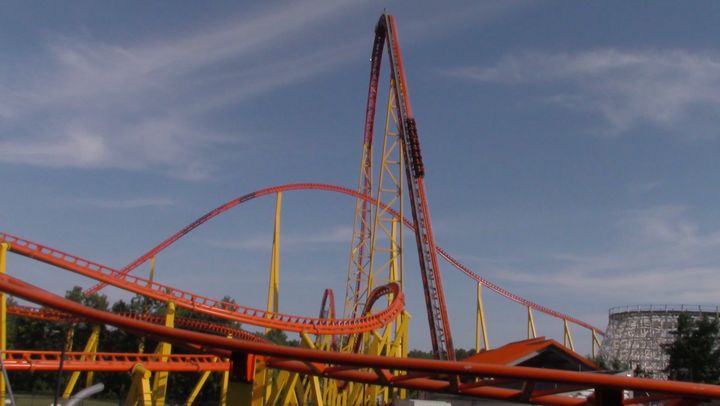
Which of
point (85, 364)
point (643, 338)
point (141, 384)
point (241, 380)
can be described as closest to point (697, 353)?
point (643, 338)

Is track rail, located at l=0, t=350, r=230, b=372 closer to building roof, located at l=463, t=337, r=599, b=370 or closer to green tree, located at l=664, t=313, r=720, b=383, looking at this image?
building roof, located at l=463, t=337, r=599, b=370

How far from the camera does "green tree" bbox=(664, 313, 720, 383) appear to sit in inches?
1137

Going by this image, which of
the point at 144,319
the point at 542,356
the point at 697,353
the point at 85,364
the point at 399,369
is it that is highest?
the point at 144,319

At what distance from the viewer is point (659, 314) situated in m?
37.4

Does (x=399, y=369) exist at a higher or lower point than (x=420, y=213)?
lower

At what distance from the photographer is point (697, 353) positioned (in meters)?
29.0

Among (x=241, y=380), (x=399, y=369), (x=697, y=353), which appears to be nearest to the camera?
(x=399, y=369)

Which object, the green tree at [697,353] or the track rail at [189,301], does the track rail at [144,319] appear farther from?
the green tree at [697,353]

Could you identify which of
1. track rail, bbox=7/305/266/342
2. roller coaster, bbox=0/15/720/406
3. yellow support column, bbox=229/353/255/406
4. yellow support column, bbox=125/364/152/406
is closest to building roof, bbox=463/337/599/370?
roller coaster, bbox=0/15/720/406

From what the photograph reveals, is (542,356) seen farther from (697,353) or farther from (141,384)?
(697,353)

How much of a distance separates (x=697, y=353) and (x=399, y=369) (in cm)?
2514

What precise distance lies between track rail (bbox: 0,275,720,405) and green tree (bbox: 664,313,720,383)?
22.2 metres

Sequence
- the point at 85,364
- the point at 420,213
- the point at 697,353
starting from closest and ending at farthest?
1. the point at 85,364
2. the point at 420,213
3. the point at 697,353

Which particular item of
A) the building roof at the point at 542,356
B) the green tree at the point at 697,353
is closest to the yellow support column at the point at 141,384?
the building roof at the point at 542,356
